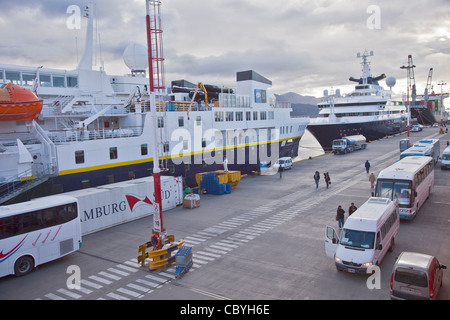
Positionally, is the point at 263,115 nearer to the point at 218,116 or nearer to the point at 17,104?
the point at 218,116

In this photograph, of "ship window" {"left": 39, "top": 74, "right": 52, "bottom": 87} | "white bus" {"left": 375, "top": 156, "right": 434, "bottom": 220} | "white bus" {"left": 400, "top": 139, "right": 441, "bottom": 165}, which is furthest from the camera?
"white bus" {"left": 400, "top": 139, "right": 441, "bottom": 165}

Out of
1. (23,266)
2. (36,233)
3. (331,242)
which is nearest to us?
(331,242)

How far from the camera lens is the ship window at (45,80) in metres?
25.2

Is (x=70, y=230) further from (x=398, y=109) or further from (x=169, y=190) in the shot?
(x=398, y=109)

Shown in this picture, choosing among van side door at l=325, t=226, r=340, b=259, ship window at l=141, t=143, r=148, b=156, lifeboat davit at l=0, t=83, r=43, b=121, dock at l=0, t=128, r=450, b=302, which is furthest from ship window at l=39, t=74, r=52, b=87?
van side door at l=325, t=226, r=340, b=259

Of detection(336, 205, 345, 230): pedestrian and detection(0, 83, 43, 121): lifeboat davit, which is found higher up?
detection(0, 83, 43, 121): lifeboat davit

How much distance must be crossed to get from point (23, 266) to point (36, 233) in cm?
126

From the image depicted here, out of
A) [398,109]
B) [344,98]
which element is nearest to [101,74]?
[344,98]

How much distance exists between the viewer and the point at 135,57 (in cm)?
3253

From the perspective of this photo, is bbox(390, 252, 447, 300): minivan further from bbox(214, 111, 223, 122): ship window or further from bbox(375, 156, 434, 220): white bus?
bbox(214, 111, 223, 122): ship window

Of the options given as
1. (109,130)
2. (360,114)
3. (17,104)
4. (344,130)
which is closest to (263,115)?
(109,130)

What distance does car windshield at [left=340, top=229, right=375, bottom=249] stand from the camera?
11.9 meters

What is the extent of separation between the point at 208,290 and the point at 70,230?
665 centimetres
